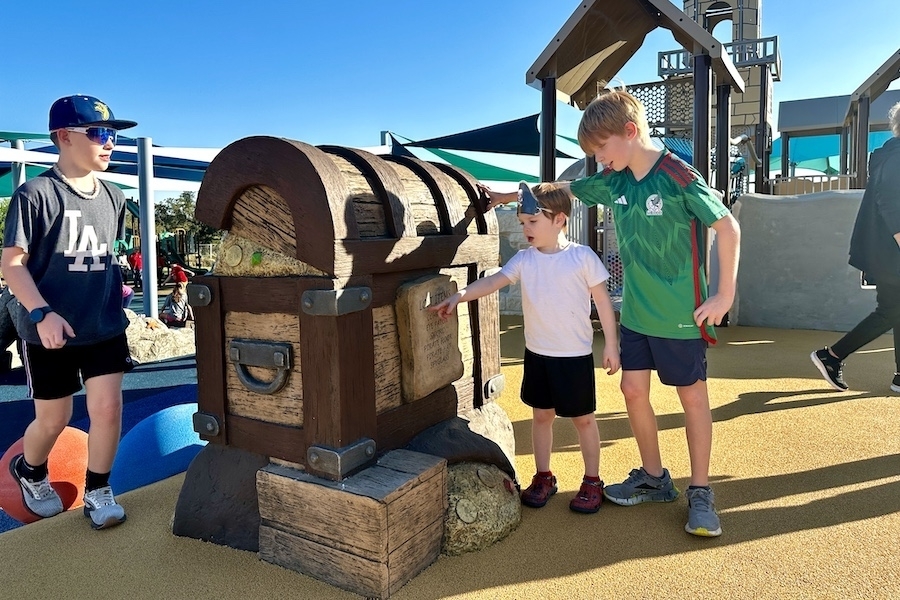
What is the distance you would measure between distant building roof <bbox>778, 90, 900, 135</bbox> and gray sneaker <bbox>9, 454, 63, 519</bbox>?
18.4 meters

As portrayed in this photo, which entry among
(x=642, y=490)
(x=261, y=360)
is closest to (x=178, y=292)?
(x=261, y=360)

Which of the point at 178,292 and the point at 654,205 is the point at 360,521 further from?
the point at 178,292

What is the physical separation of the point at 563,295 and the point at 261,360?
113cm

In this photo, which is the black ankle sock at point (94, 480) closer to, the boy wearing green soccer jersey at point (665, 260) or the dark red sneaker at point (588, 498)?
the dark red sneaker at point (588, 498)

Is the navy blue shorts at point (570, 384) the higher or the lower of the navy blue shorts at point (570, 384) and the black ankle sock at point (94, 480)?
the higher

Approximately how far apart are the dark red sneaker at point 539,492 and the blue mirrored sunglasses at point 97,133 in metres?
2.19

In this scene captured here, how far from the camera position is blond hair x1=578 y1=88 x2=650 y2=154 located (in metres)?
2.28

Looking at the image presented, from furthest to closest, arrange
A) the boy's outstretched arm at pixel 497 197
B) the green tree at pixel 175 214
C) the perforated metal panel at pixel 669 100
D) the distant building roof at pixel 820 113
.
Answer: the green tree at pixel 175 214
the distant building roof at pixel 820 113
the perforated metal panel at pixel 669 100
the boy's outstretched arm at pixel 497 197

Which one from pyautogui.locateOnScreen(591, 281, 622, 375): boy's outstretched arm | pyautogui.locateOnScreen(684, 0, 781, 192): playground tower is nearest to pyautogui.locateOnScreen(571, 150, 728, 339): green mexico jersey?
pyautogui.locateOnScreen(591, 281, 622, 375): boy's outstretched arm

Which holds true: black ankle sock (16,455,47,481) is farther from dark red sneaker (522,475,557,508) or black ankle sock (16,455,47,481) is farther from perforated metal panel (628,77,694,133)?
perforated metal panel (628,77,694,133)

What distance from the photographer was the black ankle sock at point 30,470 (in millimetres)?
2578

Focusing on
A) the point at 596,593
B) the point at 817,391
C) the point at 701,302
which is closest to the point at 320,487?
the point at 596,593

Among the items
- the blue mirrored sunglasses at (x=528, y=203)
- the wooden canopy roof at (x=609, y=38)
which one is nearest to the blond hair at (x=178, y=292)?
the wooden canopy roof at (x=609, y=38)

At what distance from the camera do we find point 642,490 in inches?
101
